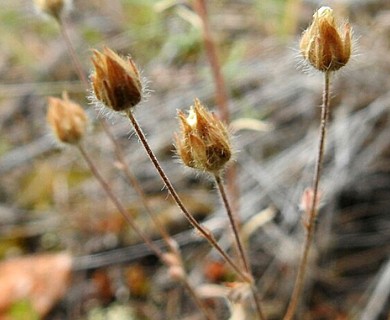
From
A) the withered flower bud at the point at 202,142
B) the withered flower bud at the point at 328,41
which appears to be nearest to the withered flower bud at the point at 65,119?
the withered flower bud at the point at 202,142

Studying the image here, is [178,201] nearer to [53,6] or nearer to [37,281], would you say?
[53,6]

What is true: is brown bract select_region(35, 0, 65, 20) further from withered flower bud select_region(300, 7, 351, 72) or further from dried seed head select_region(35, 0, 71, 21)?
withered flower bud select_region(300, 7, 351, 72)

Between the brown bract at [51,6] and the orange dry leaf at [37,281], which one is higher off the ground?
the brown bract at [51,6]

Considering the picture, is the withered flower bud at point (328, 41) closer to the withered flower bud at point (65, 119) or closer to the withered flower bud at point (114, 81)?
the withered flower bud at point (114, 81)

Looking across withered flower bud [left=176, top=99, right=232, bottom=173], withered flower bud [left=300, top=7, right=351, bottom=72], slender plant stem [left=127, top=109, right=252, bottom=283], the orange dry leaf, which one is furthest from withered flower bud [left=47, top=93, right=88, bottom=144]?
the orange dry leaf

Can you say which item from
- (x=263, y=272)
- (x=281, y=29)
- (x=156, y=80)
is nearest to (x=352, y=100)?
(x=281, y=29)

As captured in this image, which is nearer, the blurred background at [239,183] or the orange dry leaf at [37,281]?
the blurred background at [239,183]
